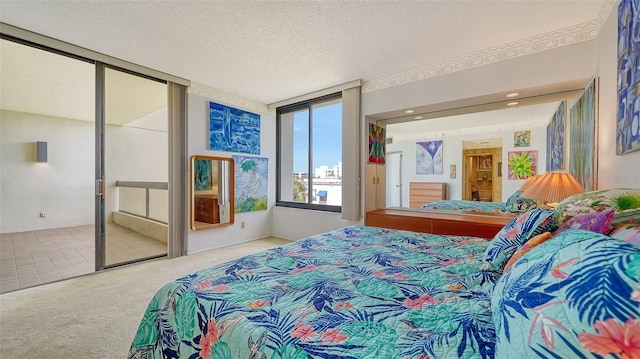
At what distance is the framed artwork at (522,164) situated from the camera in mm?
2570

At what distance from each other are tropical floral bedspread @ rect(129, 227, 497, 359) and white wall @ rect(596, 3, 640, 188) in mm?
978

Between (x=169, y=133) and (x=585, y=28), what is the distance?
15.2ft

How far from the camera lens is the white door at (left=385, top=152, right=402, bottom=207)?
351 cm

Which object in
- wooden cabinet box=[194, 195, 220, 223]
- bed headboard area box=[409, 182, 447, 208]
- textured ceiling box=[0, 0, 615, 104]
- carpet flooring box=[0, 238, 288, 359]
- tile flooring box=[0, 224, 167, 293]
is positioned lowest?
carpet flooring box=[0, 238, 288, 359]

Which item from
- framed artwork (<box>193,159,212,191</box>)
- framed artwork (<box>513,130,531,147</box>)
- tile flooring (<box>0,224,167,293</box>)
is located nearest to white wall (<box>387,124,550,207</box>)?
framed artwork (<box>513,130,531,147</box>)

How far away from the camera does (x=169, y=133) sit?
138 inches

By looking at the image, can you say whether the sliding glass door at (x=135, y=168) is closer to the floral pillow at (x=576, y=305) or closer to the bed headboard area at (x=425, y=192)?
the bed headboard area at (x=425, y=192)

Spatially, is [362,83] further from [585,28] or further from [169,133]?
[169,133]

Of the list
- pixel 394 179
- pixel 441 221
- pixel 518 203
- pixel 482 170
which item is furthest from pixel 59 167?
pixel 518 203

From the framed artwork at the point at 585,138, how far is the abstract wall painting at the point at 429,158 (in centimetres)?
116

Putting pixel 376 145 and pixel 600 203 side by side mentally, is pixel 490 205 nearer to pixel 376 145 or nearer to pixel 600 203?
pixel 376 145

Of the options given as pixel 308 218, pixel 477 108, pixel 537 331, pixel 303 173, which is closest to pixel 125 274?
pixel 308 218

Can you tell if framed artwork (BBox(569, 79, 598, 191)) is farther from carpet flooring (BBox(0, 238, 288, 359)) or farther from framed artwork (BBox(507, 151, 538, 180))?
carpet flooring (BBox(0, 238, 288, 359))

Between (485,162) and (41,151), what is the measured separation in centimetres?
746
